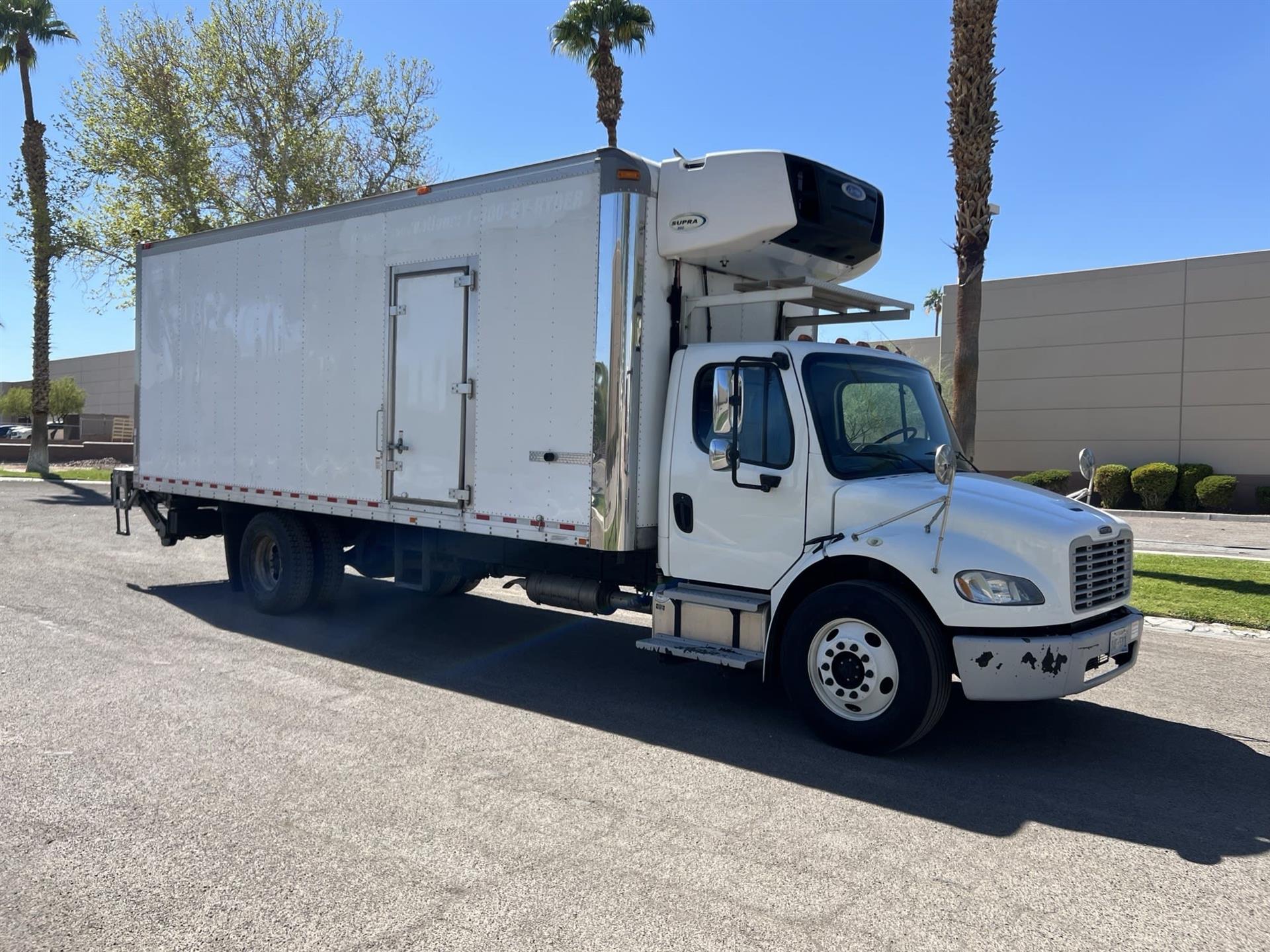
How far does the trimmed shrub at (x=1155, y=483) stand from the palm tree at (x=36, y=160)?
3064cm

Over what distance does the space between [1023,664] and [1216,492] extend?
22490 mm

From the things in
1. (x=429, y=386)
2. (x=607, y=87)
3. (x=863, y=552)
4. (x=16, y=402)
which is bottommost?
(x=863, y=552)

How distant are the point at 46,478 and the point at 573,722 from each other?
28407 millimetres

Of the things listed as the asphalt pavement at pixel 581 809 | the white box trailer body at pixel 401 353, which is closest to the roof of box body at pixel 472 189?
the white box trailer body at pixel 401 353

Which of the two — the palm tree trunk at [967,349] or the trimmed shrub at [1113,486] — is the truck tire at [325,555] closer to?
the palm tree trunk at [967,349]

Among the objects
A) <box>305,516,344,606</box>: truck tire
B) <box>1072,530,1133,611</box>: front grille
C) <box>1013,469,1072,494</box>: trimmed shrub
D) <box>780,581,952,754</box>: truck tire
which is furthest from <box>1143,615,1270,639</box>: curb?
<box>1013,469,1072,494</box>: trimmed shrub

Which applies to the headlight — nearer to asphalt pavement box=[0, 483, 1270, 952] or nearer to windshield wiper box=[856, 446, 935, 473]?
asphalt pavement box=[0, 483, 1270, 952]

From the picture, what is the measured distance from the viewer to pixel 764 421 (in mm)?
6293

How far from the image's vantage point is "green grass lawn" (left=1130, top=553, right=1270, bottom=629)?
1018 cm

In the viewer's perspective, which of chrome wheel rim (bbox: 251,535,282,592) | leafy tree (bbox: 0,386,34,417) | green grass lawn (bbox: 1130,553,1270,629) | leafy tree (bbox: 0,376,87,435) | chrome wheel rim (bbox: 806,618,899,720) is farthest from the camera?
leafy tree (bbox: 0,386,34,417)

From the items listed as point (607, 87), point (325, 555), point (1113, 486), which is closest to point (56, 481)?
point (607, 87)

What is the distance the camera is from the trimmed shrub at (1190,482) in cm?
2509

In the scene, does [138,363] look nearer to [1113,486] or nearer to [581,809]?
[581,809]

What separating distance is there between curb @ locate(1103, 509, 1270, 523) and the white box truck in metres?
17.9
